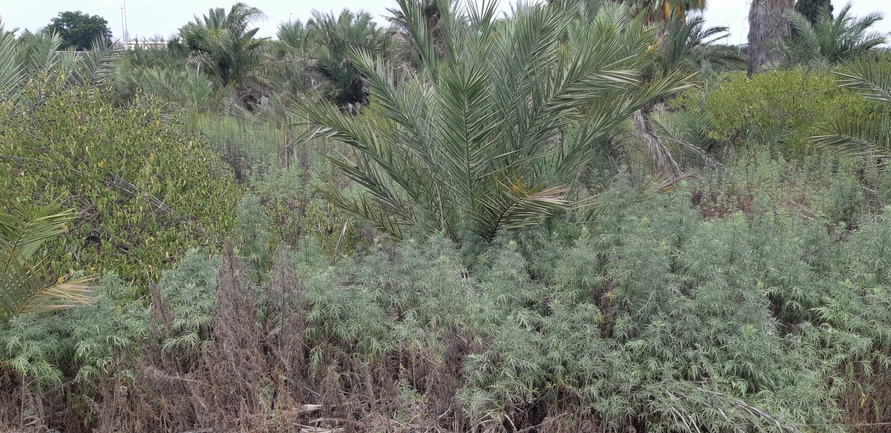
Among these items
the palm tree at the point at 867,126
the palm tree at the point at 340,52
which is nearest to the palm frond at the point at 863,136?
the palm tree at the point at 867,126

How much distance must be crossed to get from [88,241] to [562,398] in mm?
3803

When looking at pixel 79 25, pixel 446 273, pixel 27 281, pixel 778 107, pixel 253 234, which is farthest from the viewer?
pixel 79 25

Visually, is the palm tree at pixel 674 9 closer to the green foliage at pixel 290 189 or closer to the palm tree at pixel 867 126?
the palm tree at pixel 867 126

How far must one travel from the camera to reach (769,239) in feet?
15.0

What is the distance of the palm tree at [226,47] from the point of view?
20.6m

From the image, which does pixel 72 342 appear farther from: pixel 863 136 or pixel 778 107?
pixel 778 107

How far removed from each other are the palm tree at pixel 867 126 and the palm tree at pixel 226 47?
17.3m

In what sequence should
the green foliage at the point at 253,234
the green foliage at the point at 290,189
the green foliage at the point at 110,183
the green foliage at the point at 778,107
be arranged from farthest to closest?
the green foliage at the point at 778,107, the green foliage at the point at 290,189, the green foliage at the point at 253,234, the green foliage at the point at 110,183

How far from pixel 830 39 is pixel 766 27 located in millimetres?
1598

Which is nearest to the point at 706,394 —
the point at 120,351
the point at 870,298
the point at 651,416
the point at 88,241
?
the point at 651,416

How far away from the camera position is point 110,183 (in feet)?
16.7

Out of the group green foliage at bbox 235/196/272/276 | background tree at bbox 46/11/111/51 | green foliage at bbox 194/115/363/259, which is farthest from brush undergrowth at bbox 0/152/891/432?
background tree at bbox 46/11/111/51

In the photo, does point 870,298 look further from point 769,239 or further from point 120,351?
point 120,351

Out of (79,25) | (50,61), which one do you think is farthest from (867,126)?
(79,25)
